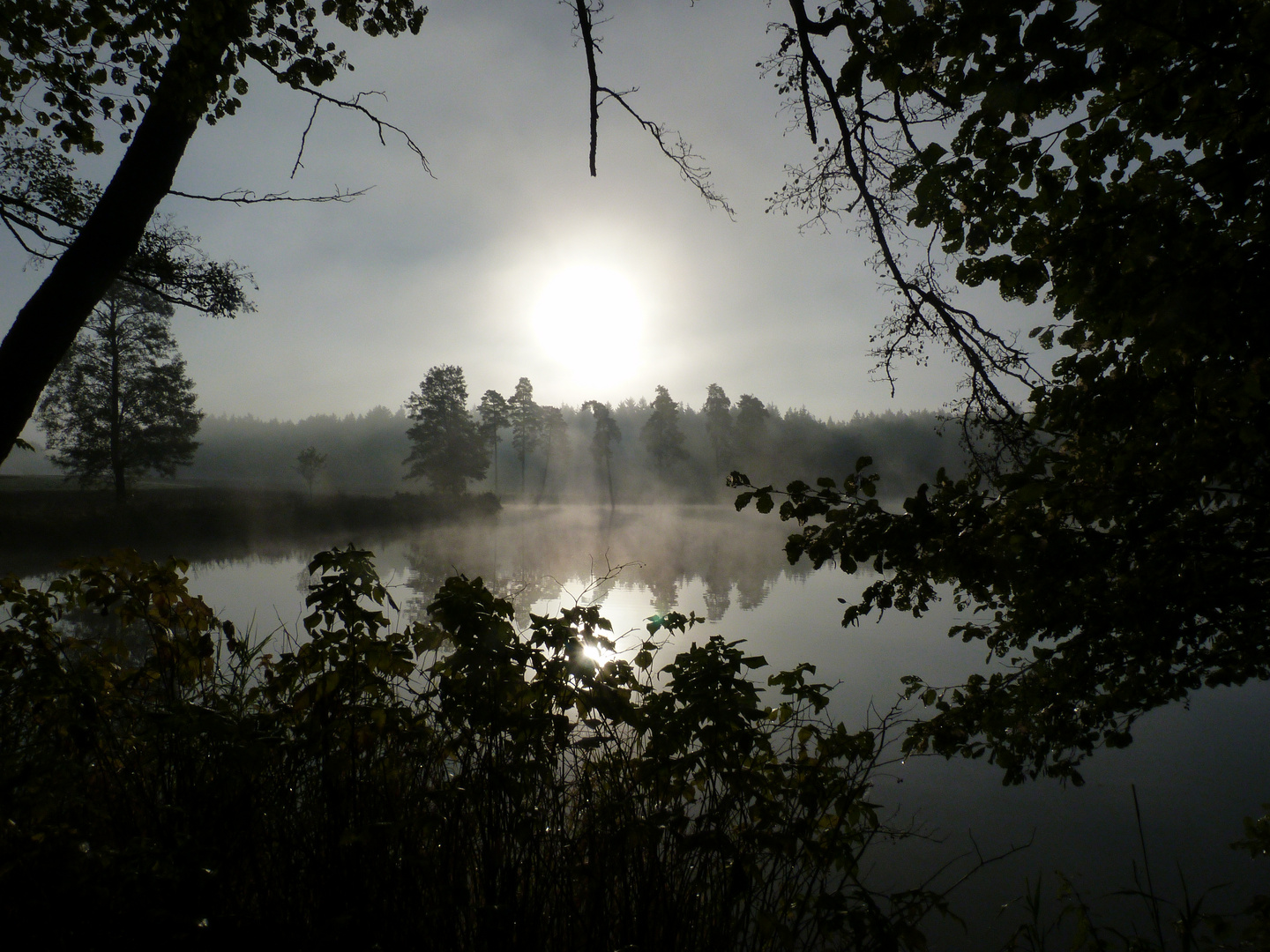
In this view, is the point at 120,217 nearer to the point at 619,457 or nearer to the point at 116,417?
the point at 116,417

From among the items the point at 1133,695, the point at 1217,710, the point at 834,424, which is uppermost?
the point at 834,424

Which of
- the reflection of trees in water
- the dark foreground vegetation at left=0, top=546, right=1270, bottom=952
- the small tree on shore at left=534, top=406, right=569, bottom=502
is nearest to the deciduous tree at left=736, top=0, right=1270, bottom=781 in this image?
the dark foreground vegetation at left=0, top=546, right=1270, bottom=952

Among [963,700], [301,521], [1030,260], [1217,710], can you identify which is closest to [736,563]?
[1217,710]

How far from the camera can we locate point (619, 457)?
97062mm

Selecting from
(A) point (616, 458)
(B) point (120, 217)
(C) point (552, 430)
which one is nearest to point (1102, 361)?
(B) point (120, 217)

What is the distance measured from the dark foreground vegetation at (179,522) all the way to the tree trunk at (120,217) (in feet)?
34.6

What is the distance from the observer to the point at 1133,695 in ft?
8.27

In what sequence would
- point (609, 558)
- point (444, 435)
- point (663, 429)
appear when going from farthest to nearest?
point (663, 429), point (444, 435), point (609, 558)

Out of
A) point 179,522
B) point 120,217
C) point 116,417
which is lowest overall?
point 179,522

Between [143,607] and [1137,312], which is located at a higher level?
[1137,312]

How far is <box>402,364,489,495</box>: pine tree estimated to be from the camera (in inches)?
1558

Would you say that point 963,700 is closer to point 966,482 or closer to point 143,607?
point 966,482

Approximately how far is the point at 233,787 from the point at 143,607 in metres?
0.98

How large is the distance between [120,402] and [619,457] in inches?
2985
